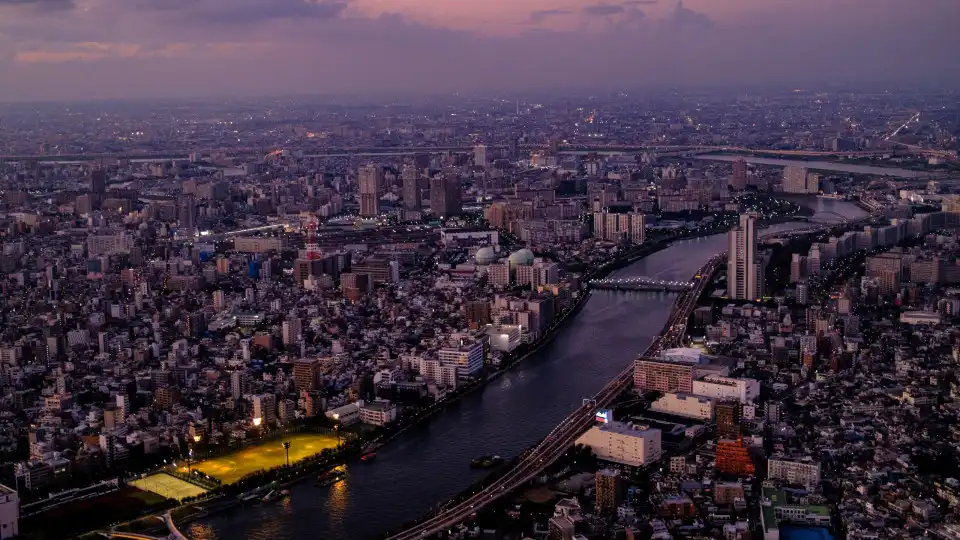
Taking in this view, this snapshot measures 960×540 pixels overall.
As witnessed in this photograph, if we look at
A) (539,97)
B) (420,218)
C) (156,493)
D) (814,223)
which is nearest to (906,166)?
(814,223)

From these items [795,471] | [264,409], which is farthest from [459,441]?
[795,471]

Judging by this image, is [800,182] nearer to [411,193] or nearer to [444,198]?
[444,198]

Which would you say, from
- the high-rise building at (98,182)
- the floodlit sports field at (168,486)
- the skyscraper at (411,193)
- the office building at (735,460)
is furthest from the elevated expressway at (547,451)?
the high-rise building at (98,182)

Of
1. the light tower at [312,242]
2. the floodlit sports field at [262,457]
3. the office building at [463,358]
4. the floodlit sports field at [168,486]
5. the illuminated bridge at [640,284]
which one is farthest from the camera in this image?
the light tower at [312,242]

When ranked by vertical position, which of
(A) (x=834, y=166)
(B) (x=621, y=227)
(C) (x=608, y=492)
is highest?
(A) (x=834, y=166)

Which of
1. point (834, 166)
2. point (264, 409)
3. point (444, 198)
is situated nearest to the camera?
point (264, 409)

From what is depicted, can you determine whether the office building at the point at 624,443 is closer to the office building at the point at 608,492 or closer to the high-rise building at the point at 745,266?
the office building at the point at 608,492

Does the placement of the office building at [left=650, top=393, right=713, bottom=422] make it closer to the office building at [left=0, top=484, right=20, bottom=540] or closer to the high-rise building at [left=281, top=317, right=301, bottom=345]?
the high-rise building at [left=281, top=317, right=301, bottom=345]
